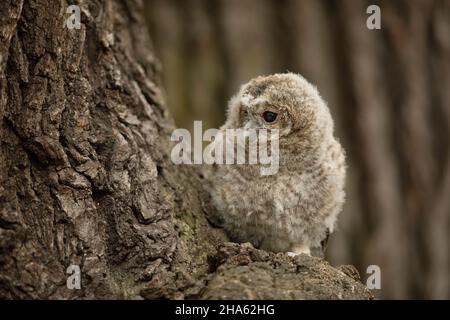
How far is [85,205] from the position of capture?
9.53 feet

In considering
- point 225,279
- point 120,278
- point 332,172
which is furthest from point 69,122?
point 332,172

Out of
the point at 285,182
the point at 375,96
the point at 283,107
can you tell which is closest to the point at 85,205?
the point at 285,182

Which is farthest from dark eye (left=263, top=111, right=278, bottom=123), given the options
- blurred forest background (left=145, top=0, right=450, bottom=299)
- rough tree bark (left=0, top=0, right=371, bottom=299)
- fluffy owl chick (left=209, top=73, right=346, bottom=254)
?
blurred forest background (left=145, top=0, right=450, bottom=299)

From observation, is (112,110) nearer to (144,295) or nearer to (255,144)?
(255,144)

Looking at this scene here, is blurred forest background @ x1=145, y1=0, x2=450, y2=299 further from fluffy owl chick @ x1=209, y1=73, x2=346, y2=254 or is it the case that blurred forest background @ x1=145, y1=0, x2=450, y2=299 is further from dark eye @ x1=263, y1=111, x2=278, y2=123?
dark eye @ x1=263, y1=111, x2=278, y2=123

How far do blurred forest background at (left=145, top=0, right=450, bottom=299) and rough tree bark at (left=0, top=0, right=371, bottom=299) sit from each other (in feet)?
7.86

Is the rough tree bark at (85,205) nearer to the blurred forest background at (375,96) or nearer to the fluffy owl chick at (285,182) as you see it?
the fluffy owl chick at (285,182)

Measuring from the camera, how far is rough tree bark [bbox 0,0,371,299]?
2682 mm

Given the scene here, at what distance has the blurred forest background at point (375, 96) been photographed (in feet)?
17.7

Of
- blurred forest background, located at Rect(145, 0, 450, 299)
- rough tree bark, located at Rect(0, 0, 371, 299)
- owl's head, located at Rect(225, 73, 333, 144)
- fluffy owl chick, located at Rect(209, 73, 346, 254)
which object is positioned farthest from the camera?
blurred forest background, located at Rect(145, 0, 450, 299)

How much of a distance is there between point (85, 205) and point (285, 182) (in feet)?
3.76

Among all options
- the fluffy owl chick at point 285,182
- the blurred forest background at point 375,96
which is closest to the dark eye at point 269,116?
the fluffy owl chick at point 285,182

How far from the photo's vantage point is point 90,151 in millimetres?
3029

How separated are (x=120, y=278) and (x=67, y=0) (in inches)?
53.4
